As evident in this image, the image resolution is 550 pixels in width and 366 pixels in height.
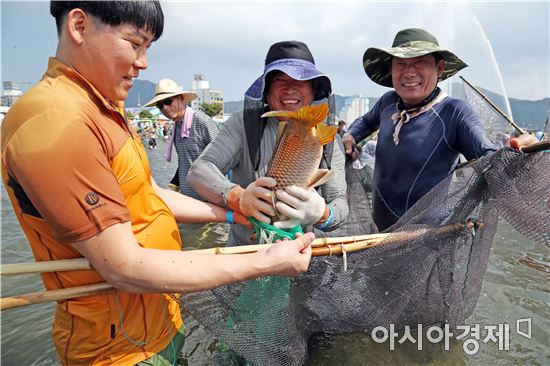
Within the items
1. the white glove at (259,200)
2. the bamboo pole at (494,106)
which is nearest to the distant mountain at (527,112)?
the bamboo pole at (494,106)

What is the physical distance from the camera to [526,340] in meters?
3.72

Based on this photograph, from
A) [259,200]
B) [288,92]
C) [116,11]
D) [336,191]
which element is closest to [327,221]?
[336,191]

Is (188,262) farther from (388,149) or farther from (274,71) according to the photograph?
(388,149)

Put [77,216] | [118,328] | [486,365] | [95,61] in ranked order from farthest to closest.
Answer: [486,365] < [118,328] < [95,61] < [77,216]

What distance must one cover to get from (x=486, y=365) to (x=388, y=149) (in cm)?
221

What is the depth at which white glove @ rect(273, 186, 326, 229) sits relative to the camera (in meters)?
1.99

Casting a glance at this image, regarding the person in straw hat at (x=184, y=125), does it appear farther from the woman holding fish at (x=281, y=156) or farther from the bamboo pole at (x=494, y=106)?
the bamboo pole at (x=494, y=106)

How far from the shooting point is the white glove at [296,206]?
199cm

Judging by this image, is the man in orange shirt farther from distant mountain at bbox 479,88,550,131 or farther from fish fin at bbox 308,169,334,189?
distant mountain at bbox 479,88,550,131

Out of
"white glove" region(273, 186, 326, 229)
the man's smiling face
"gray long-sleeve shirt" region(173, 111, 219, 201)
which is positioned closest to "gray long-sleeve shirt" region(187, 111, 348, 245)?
the man's smiling face

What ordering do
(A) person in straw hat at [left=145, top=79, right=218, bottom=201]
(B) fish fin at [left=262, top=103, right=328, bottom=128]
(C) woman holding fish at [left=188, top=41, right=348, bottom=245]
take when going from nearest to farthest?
1. (B) fish fin at [left=262, top=103, right=328, bottom=128]
2. (C) woman holding fish at [left=188, top=41, right=348, bottom=245]
3. (A) person in straw hat at [left=145, top=79, right=218, bottom=201]

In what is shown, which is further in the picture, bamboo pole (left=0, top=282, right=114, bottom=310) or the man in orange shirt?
bamboo pole (left=0, top=282, right=114, bottom=310)

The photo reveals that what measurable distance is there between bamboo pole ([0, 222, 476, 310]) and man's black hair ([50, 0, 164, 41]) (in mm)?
988

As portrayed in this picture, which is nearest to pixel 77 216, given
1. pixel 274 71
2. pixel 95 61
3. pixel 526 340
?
pixel 95 61
